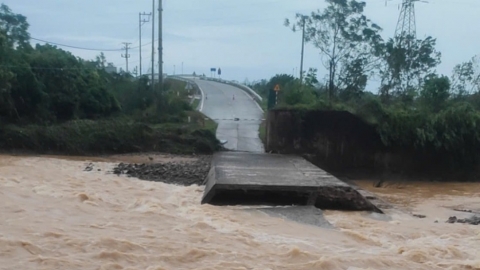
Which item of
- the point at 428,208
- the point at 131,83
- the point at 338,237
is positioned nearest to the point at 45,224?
the point at 338,237

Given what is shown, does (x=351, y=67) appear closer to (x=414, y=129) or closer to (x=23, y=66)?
(x=414, y=129)

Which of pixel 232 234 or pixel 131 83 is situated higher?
pixel 131 83

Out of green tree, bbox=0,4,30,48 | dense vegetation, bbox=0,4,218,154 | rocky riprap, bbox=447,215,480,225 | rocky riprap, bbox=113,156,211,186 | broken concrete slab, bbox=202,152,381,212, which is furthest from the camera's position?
green tree, bbox=0,4,30,48

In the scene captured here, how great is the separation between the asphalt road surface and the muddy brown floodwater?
1118 cm

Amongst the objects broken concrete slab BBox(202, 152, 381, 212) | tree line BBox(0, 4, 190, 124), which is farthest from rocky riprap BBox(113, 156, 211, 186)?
tree line BBox(0, 4, 190, 124)

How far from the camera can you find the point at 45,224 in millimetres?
11258

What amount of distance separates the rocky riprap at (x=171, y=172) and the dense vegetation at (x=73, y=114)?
4.95 metres

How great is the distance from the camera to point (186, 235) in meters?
11.1

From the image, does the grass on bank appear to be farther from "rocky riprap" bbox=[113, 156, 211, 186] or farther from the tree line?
"rocky riprap" bbox=[113, 156, 211, 186]

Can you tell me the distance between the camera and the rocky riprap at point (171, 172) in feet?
60.0

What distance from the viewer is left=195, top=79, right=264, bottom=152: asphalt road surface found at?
91.0ft

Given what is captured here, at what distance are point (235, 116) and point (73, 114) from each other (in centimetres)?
1075

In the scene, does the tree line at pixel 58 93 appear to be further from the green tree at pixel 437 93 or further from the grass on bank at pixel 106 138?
the green tree at pixel 437 93

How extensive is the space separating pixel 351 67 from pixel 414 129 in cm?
947
